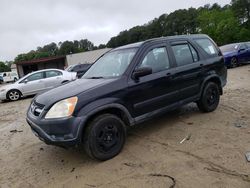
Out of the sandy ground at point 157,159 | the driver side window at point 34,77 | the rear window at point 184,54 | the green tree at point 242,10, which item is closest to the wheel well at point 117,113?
the sandy ground at point 157,159

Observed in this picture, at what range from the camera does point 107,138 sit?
4.47 meters

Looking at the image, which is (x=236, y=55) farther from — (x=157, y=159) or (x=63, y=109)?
(x=63, y=109)

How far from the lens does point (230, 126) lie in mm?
5527

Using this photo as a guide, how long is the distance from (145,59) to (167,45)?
0.76 metres

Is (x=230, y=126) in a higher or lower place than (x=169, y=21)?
lower

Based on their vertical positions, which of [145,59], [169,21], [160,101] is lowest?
[160,101]

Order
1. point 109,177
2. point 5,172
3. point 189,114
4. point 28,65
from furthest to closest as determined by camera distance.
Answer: point 28,65 < point 189,114 < point 5,172 < point 109,177

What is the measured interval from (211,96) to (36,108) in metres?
3.94

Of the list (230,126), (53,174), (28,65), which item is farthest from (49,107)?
(28,65)

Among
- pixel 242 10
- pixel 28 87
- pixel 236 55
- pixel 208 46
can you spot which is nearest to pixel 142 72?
pixel 208 46

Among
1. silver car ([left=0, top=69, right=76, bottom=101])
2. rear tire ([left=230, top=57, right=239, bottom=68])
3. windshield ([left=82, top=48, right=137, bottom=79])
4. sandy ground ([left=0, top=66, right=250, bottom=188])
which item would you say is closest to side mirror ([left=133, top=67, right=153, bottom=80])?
windshield ([left=82, top=48, right=137, bottom=79])

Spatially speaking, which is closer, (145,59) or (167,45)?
(145,59)

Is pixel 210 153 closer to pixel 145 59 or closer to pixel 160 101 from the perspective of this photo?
pixel 160 101

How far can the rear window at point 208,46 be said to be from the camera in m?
6.40
